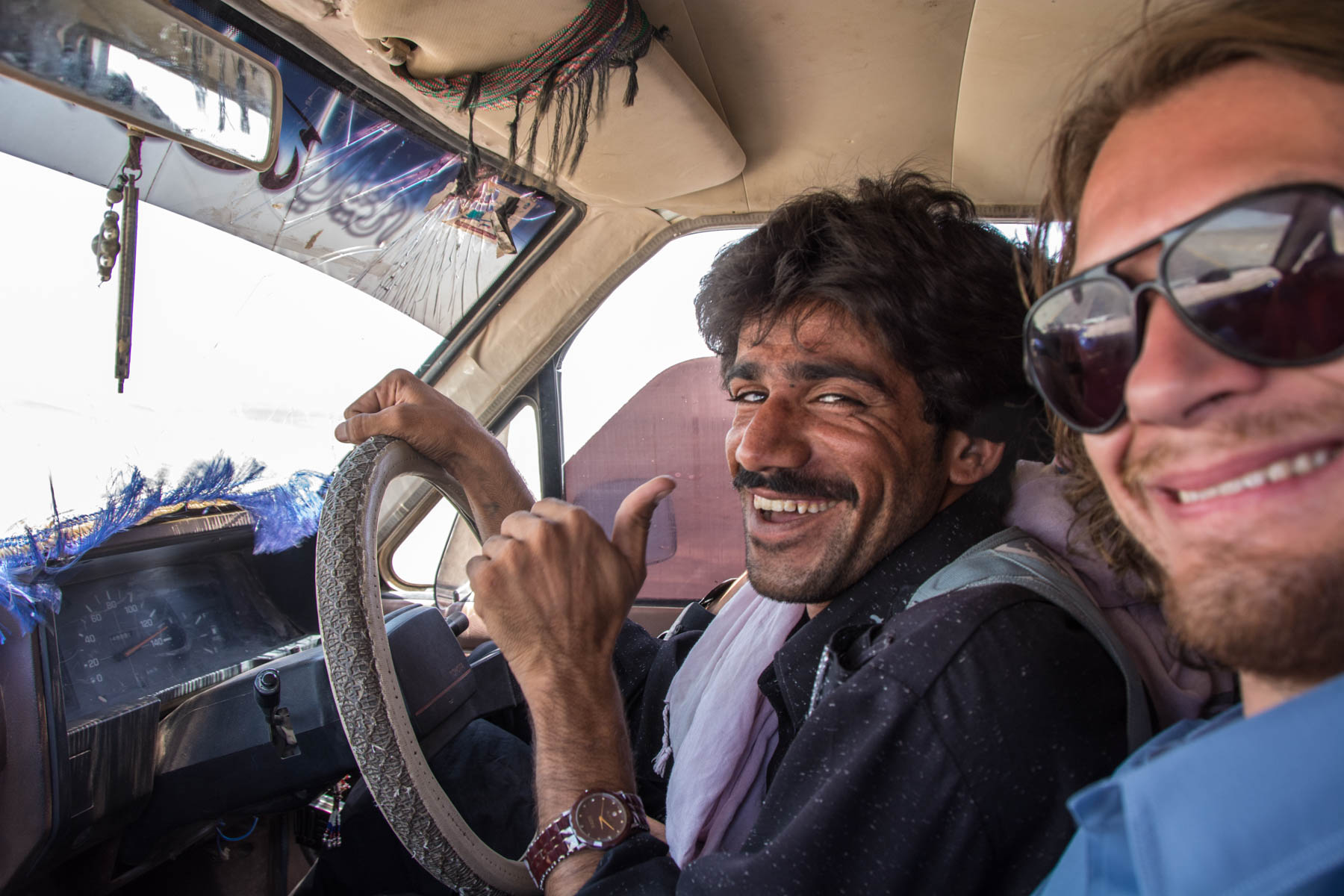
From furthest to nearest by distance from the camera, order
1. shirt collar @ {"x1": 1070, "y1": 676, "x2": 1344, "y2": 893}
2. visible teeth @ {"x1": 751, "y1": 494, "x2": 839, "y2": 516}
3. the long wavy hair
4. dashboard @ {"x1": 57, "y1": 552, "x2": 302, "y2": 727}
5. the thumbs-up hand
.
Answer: dashboard @ {"x1": 57, "y1": 552, "x2": 302, "y2": 727} → visible teeth @ {"x1": 751, "y1": 494, "x2": 839, "y2": 516} → the thumbs-up hand → the long wavy hair → shirt collar @ {"x1": 1070, "y1": 676, "x2": 1344, "y2": 893}

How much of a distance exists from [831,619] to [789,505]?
24 cm

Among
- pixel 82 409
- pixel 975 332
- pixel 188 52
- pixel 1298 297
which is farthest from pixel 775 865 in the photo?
pixel 82 409

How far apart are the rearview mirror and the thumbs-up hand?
33.5 inches

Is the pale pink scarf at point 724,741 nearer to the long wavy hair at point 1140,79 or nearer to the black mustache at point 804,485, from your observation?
the black mustache at point 804,485

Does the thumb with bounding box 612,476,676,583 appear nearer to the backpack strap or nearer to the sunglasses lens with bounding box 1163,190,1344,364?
the backpack strap

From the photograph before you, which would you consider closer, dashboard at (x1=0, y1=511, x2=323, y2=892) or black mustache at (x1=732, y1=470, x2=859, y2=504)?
dashboard at (x1=0, y1=511, x2=323, y2=892)

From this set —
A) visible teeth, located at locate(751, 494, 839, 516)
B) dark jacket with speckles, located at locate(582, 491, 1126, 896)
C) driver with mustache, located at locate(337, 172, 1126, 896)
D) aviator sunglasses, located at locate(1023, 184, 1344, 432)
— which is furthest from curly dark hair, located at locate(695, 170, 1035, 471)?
aviator sunglasses, located at locate(1023, 184, 1344, 432)

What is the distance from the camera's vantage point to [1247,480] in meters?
0.61

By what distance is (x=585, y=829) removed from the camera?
45.5 inches

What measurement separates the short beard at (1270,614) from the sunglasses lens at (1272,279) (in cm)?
15

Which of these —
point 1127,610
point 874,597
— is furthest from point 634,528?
point 1127,610

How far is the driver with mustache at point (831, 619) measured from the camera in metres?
0.86

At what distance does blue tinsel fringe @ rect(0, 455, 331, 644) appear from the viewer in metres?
1.34

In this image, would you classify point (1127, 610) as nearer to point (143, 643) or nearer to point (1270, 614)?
point (1270, 614)
